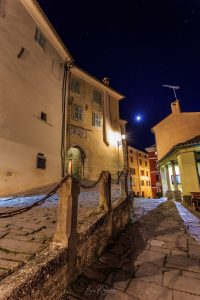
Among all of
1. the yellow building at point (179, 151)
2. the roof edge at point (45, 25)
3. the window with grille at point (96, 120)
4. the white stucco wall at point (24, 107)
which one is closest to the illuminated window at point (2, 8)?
the white stucco wall at point (24, 107)

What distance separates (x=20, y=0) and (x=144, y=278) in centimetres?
1742

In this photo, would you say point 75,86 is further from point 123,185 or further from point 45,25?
point 123,185

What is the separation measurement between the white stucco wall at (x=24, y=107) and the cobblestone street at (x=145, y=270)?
822cm

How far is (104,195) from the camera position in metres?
Answer: 5.16

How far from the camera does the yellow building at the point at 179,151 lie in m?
12.1

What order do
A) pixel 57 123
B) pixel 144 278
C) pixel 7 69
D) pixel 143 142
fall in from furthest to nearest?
pixel 143 142 → pixel 57 123 → pixel 7 69 → pixel 144 278

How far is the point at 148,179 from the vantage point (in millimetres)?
43406

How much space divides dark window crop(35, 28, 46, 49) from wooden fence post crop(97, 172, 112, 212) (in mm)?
13869

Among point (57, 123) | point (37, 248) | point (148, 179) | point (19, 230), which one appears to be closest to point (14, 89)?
point (57, 123)

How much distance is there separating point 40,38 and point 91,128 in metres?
8.93

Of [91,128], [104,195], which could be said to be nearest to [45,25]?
[91,128]

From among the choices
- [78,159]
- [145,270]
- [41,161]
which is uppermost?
[78,159]

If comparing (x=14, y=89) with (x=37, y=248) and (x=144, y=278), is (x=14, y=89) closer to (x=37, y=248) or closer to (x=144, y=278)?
(x=37, y=248)

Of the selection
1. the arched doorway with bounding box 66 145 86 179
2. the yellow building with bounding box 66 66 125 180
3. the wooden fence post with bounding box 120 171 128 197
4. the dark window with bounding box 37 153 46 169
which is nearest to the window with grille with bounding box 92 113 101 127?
the yellow building with bounding box 66 66 125 180
